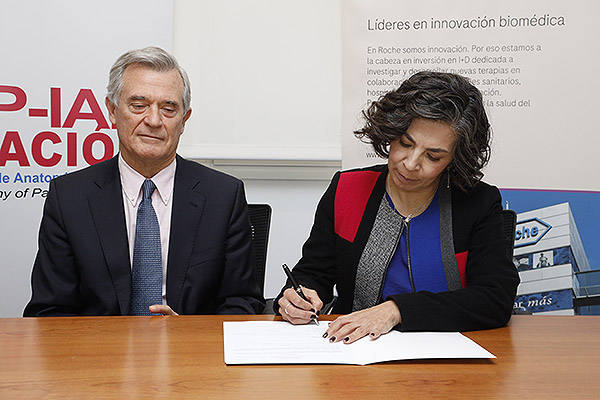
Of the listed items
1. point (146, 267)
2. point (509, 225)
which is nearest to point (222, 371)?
point (146, 267)

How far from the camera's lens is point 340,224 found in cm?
209

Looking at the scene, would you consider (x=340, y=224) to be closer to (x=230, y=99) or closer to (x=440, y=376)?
(x=440, y=376)

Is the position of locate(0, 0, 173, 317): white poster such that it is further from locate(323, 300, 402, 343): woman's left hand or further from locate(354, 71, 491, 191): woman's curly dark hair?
locate(323, 300, 402, 343): woman's left hand

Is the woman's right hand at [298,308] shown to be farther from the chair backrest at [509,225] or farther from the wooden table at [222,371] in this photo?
the chair backrest at [509,225]

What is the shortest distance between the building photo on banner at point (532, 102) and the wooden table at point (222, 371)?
1.64m

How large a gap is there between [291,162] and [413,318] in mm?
1865

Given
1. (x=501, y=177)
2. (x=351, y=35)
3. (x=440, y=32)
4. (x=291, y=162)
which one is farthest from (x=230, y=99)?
(x=501, y=177)

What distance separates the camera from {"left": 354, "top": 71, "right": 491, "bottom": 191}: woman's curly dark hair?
191 cm

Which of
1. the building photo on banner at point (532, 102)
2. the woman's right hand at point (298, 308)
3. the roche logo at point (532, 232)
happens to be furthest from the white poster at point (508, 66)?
the woman's right hand at point (298, 308)

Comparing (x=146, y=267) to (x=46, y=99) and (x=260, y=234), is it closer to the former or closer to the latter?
(x=260, y=234)

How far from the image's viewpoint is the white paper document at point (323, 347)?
1.36 meters

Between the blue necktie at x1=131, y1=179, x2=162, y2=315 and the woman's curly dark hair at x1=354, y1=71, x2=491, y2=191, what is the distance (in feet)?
2.56

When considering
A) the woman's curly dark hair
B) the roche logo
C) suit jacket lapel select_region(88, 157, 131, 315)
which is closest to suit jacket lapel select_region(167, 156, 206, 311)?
suit jacket lapel select_region(88, 157, 131, 315)

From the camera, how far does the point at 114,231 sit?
203cm
